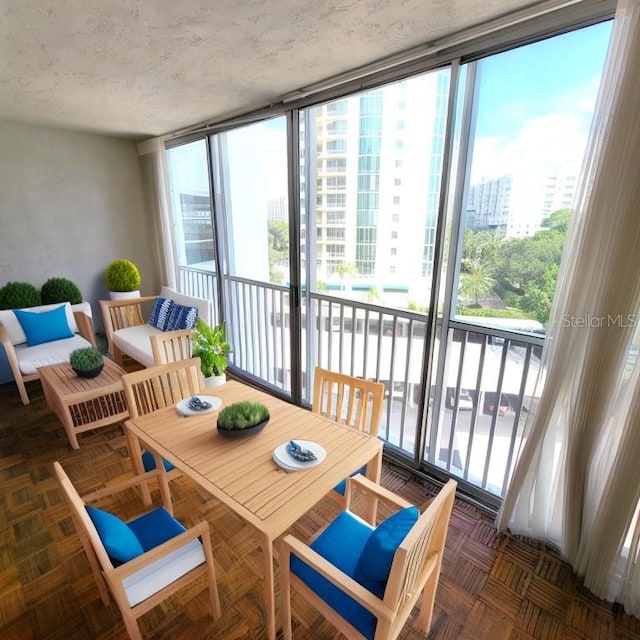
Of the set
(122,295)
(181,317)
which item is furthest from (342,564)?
(122,295)

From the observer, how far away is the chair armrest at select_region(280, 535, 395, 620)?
1.01m

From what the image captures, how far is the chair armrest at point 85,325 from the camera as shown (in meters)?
3.77

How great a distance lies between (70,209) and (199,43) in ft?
10.9

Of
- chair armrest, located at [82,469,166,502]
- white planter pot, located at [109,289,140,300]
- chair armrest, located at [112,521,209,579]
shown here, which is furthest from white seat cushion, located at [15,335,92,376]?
chair armrest, located at [112,521,209,579]

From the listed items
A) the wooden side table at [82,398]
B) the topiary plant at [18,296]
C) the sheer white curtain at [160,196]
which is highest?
the sheer white curtain at [160,196]

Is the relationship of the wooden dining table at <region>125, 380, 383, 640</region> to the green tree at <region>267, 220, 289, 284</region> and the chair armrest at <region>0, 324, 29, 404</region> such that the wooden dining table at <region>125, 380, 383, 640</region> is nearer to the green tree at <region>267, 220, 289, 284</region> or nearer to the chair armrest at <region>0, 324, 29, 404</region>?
the green tree at <region>267, 220, 289, 284</region>

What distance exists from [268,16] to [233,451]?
1991mm

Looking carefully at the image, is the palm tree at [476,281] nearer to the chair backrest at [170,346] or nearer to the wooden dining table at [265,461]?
the wooden dining table at [265,461]

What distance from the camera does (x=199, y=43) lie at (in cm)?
186

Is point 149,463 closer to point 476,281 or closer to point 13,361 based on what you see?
point 476,281

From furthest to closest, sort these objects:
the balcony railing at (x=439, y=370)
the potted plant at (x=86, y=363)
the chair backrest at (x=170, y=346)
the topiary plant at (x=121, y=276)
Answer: the topiary plant at (x=121, y=276) < the potted plant at (x=86, y=363) < the chair backrest at (x=170, y=346) < the balcony railing at (x=439, y=370)

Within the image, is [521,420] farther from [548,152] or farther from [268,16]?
[268,16]

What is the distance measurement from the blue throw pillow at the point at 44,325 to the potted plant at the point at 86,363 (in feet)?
3.49

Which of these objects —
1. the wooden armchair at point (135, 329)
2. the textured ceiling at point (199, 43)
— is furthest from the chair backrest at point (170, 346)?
the textured ceiling at point (199, 43)
